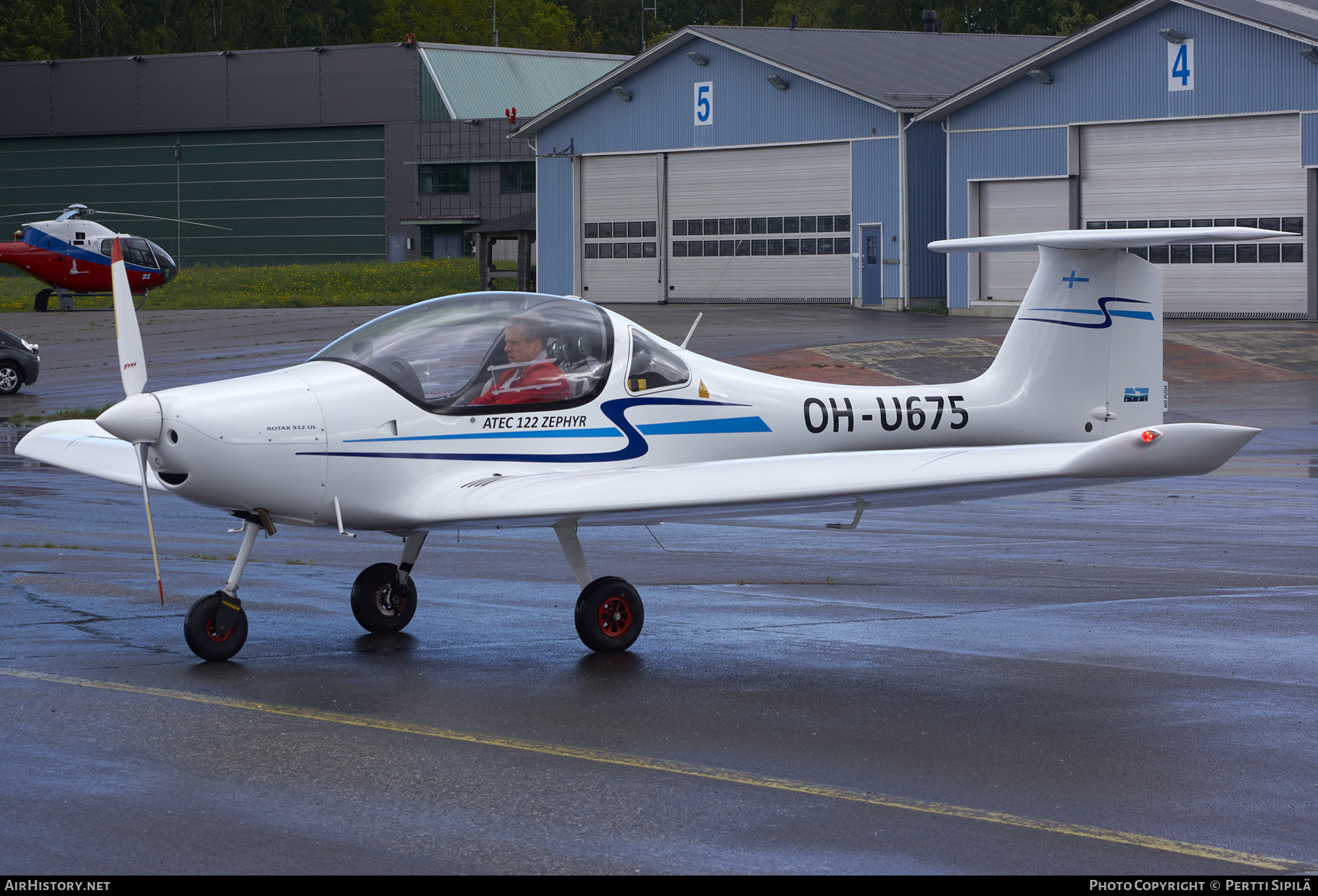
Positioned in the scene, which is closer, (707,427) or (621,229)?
(707,427)

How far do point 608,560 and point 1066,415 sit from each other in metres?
4.20

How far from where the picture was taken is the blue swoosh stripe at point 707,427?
943 cm

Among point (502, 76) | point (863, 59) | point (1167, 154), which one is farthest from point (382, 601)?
point (502, 76)

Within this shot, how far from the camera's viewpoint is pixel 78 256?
47.9 meters

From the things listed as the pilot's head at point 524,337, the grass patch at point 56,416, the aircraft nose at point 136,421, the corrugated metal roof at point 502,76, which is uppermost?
the corrugated metal roof at point 502,76

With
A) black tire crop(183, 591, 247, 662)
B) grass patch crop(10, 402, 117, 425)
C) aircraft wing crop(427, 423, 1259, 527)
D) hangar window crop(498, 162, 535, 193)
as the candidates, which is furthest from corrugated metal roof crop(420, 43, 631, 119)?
aircraft wing crop(427, 423, 1259, 527)

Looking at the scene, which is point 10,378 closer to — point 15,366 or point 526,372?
point 15,366

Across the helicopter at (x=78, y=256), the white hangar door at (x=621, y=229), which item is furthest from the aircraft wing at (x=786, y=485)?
the helicopter at (x=78, y=256)

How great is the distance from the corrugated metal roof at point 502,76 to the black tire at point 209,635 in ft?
226

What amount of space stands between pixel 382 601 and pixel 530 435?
159 centimetres

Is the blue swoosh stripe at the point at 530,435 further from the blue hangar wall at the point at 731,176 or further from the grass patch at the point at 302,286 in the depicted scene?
the grass patch at the point at 302,286

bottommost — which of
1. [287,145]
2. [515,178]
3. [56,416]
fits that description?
[56,416]

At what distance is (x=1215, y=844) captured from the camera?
5648 mm

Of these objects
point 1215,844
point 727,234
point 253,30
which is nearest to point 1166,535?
point 1215,844
